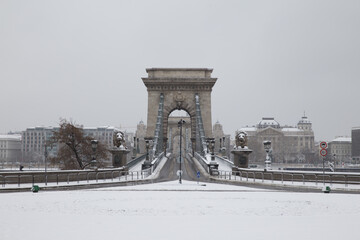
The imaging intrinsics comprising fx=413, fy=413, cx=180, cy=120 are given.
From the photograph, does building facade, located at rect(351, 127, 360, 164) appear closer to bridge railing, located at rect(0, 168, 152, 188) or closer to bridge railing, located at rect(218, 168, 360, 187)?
bridge railing, located at rect(218, 168, 360, 187)

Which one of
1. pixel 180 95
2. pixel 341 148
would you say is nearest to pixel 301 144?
pixel 341 148

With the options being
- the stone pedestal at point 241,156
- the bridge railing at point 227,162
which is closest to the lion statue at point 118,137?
the stone pedestal at point 241,156

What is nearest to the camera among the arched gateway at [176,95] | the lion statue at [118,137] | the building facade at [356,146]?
the lion statue at [118,137]

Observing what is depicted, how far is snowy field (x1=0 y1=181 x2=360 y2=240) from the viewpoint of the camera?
10578 millimetres

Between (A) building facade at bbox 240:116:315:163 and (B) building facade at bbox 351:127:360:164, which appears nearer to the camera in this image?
(A) building facade at bbox 240:116:315:163

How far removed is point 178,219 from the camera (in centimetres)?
1288

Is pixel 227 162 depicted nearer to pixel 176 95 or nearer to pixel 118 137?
pixel 118 137

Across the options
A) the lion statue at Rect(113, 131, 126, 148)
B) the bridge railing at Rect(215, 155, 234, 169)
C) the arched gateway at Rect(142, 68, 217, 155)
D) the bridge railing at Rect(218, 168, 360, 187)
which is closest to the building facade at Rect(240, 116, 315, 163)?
the arched gateway at Rect(142, 68, 217, 155)

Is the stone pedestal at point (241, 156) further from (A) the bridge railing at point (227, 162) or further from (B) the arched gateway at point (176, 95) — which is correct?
(B) the arched gateway at point (176, 95)

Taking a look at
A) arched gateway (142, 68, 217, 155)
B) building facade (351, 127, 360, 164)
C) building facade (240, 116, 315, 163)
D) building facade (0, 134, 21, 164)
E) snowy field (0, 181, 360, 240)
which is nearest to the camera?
snowy field (0, 181, 360, 240)

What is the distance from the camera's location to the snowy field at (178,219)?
1058 centimetres

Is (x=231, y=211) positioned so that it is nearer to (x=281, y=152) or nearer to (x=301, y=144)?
(x=281, y=152)

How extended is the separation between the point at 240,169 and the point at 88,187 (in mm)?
14517

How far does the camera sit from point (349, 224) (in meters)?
12.0
